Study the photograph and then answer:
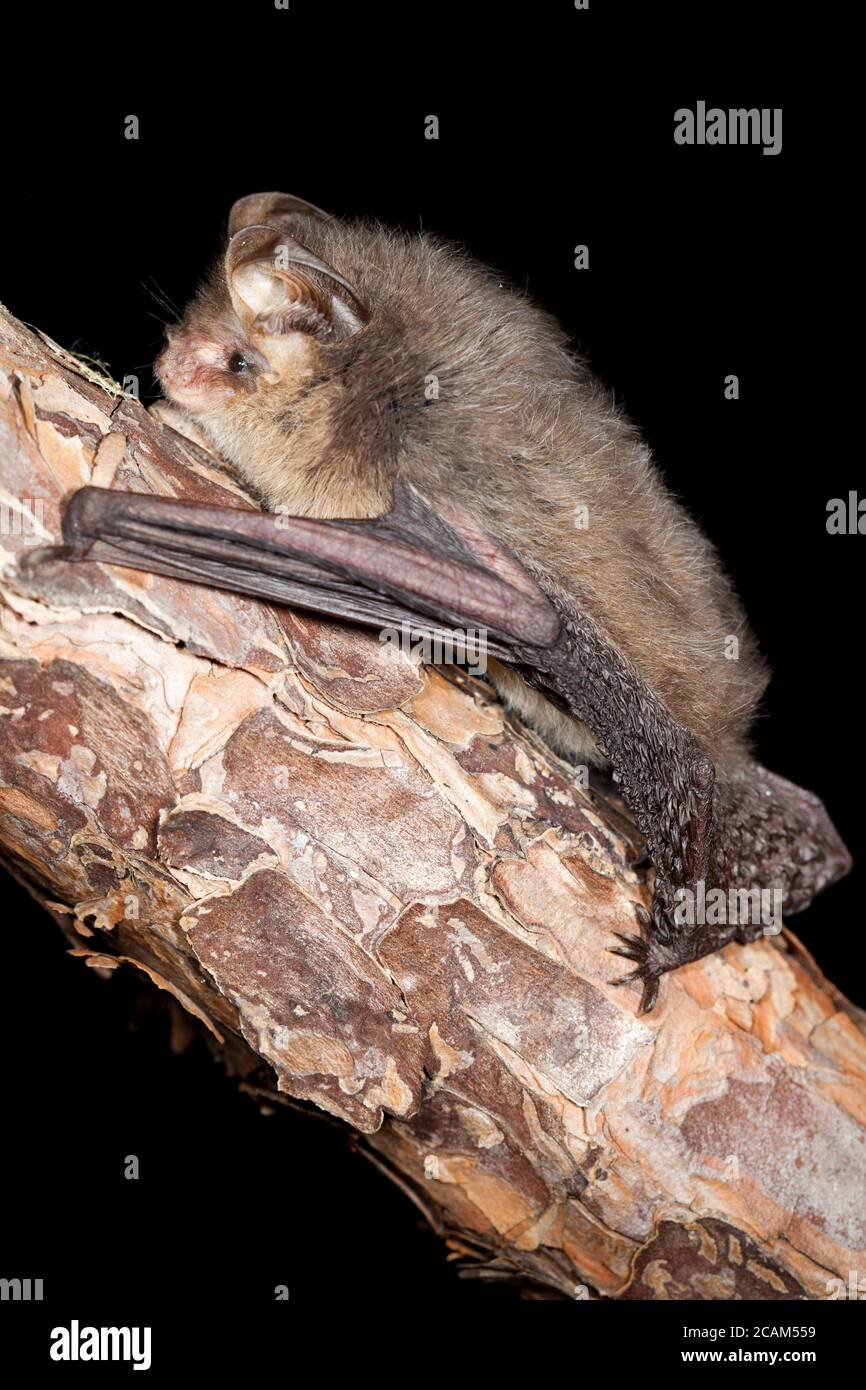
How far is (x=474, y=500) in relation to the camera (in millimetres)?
2834

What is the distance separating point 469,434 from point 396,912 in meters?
1.18

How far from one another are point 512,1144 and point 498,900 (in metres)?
0.63

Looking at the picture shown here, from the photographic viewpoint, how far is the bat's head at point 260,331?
9.29 feet

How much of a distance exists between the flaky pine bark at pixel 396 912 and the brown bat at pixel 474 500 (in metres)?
0.14

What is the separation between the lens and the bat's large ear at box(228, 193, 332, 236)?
296 centimetres

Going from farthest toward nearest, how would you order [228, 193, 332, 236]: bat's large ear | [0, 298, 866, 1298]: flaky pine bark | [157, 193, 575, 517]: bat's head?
[228, 193, 332, 236]: bat's large ear, [157, 193, 575, 517]: bat's head, [0, 298, 866, 1298]: flaky pine bark

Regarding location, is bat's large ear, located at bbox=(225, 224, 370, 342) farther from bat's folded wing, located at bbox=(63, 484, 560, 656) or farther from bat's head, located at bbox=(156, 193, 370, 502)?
bat's folded wing, located at bbox=(63, 484, 560, 656)

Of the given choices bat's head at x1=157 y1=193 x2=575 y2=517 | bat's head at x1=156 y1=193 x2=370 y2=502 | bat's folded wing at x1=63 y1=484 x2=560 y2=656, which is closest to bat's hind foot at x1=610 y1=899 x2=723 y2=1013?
bat's folded wing at x1=63 y1=484 x2=560 y2=656
